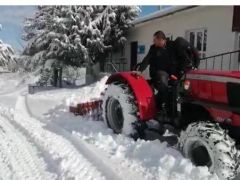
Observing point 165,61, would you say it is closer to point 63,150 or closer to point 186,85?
point 186,85

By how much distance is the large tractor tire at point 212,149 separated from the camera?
13.2 ft

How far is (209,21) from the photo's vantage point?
39.5ft

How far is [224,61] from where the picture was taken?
11.1 metres

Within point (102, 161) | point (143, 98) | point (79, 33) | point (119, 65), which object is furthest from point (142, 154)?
point (119, 65)

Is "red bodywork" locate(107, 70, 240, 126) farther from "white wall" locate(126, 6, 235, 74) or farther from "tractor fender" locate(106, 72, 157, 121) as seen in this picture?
"white wall" locate(126, 6, 235, 74)

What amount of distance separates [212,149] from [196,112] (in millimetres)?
929

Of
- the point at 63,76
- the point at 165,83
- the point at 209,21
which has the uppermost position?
the point at 209,21

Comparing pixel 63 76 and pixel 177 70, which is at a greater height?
pixel 177 70

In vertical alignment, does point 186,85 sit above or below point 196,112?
above

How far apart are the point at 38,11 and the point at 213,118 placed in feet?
55.5

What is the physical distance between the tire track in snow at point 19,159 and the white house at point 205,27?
21.9 ft

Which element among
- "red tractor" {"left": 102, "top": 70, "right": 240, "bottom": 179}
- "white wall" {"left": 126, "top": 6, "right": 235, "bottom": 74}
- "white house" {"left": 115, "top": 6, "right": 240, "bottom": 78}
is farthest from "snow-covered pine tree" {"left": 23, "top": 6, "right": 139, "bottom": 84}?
"red tractor" {"left": 102, "top": 70, "right": 240, "bottom": 179}
